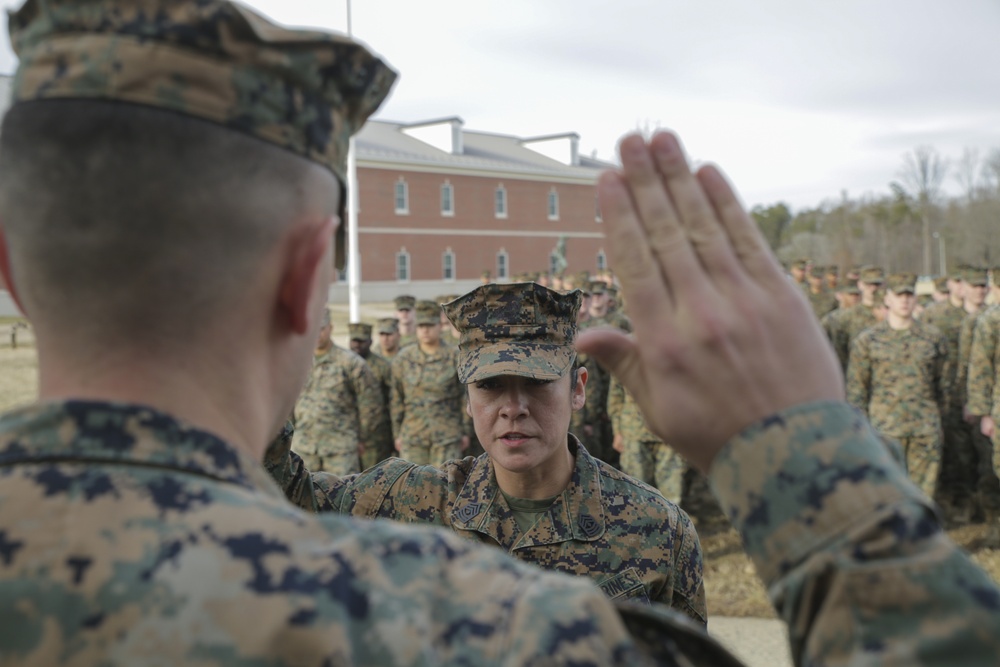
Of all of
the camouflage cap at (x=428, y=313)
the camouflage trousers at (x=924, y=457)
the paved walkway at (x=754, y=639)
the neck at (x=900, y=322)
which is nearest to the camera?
the paved walkway at (x=754, y=639)

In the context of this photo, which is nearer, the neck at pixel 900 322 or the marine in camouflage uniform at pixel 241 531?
the marine in camouflage uniform at pixel 241 531

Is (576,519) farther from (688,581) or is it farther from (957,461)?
(957,461)

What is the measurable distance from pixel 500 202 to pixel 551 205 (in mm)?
3431

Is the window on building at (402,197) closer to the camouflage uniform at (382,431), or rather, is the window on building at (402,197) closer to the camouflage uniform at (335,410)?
the camouflage uniform at (382,431)

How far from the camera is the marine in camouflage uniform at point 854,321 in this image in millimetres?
10984

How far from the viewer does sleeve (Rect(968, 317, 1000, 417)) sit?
805cm

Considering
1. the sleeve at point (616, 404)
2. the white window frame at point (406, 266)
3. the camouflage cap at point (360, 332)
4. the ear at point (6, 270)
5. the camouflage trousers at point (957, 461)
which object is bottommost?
the camouflage trousers at point (957, 461)

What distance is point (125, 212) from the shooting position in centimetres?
103

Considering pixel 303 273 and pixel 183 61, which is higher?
pixel 183 61

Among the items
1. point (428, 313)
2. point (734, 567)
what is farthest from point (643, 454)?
point (428, 313)

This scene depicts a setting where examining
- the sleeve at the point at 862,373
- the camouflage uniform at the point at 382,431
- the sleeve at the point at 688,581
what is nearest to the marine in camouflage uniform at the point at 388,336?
the camouflage uniform at the point at 382,431

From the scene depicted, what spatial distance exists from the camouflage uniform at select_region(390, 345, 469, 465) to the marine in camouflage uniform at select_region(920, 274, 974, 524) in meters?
4.78

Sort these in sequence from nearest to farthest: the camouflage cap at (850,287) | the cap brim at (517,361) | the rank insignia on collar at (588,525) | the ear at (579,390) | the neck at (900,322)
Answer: the rank insignia on collar at (588,525) < the cap brim at (517,361) < the ear at (579,390) < the neck at (900,322) < the camouflage cap at (850,287)

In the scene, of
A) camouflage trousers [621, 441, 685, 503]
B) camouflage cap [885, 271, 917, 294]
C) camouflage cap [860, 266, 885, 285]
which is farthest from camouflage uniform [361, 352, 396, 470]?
camouflage cap [860, 266, 885, 285]
